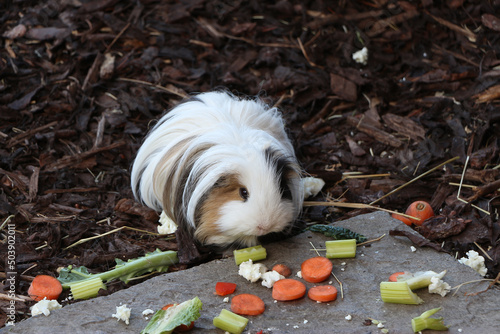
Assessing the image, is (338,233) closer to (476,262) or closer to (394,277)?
(394,277)

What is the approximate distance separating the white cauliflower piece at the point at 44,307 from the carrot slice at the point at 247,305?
0.68 metres

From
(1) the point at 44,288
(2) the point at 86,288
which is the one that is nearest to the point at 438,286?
(2) the point at 86,288

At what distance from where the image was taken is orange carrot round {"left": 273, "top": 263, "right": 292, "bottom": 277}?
2.27m

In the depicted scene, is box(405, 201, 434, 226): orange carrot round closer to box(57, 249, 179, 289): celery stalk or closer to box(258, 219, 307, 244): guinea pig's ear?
box(258, 219, 307, 244): guinea pig's ear

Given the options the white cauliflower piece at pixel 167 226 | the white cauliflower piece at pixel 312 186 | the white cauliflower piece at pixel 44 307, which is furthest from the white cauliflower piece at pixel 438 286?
the white cauliflower piece at pixel 44 307

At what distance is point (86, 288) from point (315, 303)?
927 millimetres

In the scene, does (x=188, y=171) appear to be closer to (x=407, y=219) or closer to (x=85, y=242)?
(x=85, y=242)

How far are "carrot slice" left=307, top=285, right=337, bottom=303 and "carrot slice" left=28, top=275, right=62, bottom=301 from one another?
103 cm

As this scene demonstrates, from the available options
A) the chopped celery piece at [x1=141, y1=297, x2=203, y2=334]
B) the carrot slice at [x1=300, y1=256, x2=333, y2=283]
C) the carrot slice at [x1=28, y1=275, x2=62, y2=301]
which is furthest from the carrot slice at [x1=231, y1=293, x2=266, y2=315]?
the carrot slice at [x1=28, y1=275, x2=62, y2=301]

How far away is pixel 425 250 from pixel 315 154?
3.57 ft

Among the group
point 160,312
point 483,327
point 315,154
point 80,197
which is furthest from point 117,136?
point 483,327

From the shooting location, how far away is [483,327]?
1.88m

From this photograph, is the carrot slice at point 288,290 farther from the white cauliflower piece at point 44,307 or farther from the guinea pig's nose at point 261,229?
the white cauliflower piece at point 44,307

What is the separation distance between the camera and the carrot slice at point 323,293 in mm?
2091
